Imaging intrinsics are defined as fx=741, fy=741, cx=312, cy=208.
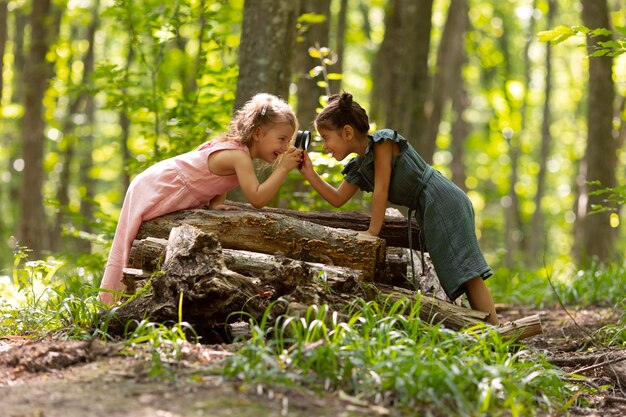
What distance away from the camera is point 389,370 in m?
3.42

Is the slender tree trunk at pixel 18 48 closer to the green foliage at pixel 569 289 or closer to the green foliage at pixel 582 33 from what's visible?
the green foliage at pixel 569 289

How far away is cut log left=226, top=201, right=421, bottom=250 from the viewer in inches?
218

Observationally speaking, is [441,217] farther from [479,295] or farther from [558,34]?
[558,34]

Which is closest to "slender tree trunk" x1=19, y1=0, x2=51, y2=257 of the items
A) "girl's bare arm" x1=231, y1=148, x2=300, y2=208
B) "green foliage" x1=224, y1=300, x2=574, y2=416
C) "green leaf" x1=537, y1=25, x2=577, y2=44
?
"girl's bare arm" x1=231, y1=148, x2=300, y2=208

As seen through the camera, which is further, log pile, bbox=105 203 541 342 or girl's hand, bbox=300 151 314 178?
girl's hand, bbox=300 151 314 178

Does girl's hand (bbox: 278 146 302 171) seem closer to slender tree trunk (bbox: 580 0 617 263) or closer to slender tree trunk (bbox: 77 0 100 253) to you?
slender tree trunk (bbox: 580 0 617 263)

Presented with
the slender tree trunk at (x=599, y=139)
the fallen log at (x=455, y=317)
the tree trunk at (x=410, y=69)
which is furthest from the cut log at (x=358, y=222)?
the slender tree trunk at (x=599, y=139)

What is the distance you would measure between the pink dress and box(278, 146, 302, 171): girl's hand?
11.5 inches

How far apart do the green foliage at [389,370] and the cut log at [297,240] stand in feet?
3.35

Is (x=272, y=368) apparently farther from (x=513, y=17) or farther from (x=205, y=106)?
(x=513, y=17)

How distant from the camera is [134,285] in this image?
498 cm

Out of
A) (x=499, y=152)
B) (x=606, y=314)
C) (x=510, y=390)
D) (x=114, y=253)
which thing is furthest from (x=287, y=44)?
(x=499, y=152)

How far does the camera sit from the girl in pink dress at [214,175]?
5270 millimetres

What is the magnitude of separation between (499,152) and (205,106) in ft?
77.0
